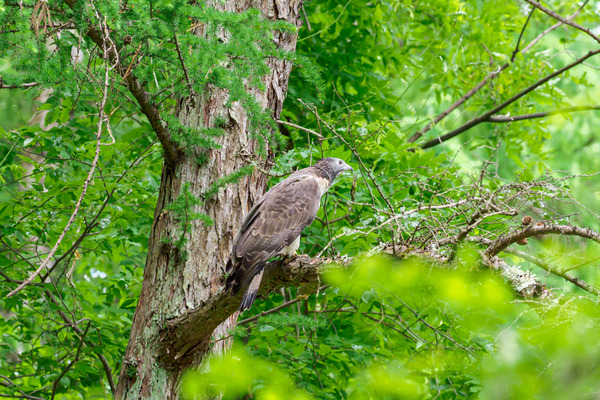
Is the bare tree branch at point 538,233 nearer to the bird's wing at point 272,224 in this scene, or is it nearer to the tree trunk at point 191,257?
the bird's wing at point 272,224

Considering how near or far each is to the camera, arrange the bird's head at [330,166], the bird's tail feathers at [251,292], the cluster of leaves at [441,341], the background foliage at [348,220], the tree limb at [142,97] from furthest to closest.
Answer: the bird's head at [330,166] → the bird's tail feathers at [251,292] → the tree limb at [142,97] → the background foliage at [348,220] → the cluster of leaves at [441,341]

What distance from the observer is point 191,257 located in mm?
3357

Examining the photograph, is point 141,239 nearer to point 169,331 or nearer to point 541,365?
point 169,331

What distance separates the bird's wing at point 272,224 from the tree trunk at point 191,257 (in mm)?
180

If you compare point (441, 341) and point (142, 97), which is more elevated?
point (142, 97)

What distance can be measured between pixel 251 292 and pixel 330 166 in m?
1.47

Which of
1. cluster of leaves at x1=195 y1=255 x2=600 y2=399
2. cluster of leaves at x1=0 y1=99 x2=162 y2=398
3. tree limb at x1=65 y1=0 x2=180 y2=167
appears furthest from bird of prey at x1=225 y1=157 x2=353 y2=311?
cluster of leaves at x1=0 y1=99 x2=162 y2=398

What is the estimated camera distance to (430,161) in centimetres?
393

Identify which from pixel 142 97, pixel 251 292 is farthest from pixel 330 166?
pixel 142 97

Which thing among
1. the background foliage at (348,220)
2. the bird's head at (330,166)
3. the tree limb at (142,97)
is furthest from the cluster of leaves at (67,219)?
the bird's head at (330,166)

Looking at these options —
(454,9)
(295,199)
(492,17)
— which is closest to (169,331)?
(295,199)

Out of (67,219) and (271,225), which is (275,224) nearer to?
(271,225)

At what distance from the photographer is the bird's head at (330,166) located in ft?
13.5

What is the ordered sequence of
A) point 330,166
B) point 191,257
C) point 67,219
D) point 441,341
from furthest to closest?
point 67,219, point 330,166, point 441,341, point 191,257
